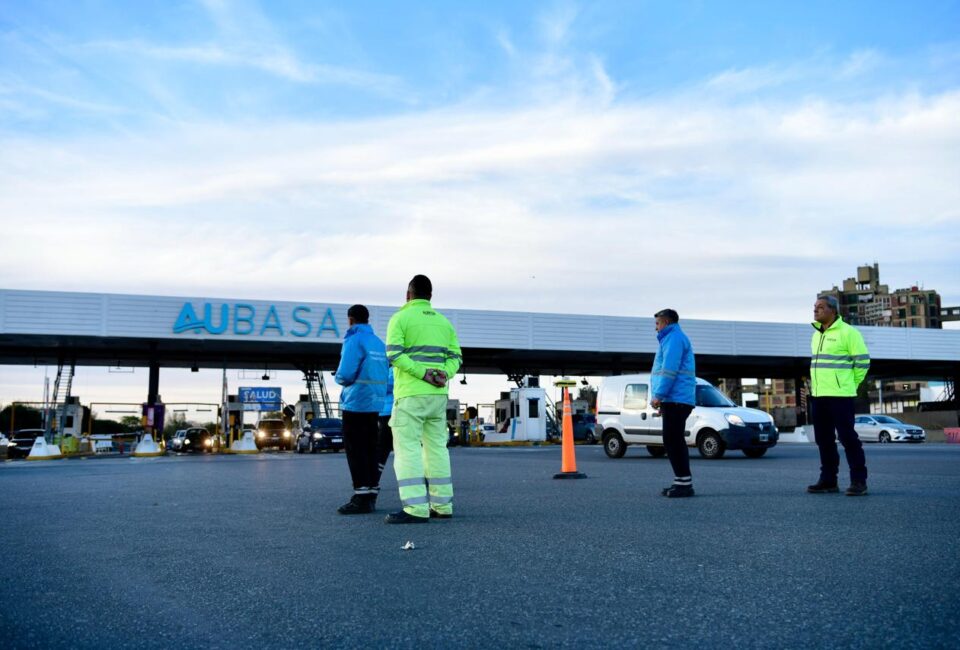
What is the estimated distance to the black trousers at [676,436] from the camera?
357 inches

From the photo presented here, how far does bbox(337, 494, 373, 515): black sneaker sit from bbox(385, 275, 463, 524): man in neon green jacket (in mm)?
642

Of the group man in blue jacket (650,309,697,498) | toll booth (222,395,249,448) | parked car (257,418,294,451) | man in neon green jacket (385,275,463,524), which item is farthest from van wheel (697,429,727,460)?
toll booth (222,395,249,448)

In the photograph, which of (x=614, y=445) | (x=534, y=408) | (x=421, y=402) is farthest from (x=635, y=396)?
(x=534, y=408)

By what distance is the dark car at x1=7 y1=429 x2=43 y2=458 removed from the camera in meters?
34.7

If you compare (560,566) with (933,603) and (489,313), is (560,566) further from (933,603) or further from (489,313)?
(489,313)

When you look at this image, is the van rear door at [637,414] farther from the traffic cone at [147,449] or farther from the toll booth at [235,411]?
the toll booth at [235,411]

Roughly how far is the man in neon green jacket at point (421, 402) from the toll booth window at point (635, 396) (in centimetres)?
1389

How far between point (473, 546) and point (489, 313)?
3941cm

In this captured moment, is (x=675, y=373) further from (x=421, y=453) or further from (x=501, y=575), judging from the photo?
Result: (x=501, y=575)

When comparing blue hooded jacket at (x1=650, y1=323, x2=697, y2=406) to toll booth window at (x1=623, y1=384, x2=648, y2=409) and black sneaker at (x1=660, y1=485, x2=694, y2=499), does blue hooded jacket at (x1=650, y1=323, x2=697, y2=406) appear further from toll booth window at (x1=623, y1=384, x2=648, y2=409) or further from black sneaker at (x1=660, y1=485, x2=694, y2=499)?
toll booth window at (x1=623, y1=384, x2=648, y2=409)

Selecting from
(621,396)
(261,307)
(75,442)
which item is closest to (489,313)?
(261,307)

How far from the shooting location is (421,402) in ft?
24.2

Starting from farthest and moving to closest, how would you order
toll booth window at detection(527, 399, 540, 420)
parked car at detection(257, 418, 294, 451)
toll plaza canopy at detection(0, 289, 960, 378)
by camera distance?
toll booth window at detection(527, 399, 540, 420)
parked car at detection(257, 418, 294, 451)
toll plaza canopy at detection(0, 289, 960, 378)

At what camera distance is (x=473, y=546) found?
5.61 metres
